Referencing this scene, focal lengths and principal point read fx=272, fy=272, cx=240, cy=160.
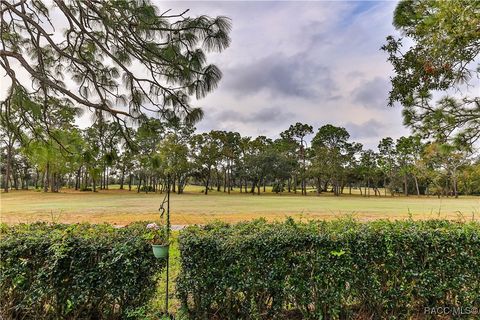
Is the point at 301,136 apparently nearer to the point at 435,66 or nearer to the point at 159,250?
the point at 435,66

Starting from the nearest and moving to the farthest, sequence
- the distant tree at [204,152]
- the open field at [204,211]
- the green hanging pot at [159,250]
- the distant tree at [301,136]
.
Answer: the green hanging pot at [159,250], the open field at [204,211], the distant tree at [204,152], the distant tree at [301,136]

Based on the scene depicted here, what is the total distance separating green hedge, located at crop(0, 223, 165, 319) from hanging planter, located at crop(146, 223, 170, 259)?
0.25ft

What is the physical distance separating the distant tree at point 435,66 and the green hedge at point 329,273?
2.90 meters

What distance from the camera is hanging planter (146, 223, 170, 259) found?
2.40 meters

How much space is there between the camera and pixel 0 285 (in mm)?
2494

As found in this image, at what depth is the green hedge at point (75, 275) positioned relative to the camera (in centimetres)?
242

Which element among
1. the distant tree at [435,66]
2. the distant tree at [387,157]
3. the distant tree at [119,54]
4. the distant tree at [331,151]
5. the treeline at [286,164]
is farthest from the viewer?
the distant tree at [387,157]

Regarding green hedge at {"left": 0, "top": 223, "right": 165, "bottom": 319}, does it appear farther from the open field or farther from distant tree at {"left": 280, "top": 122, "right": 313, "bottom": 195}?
distant tree at {"left": 280, "top": 122, "right": 313, "bottom": 195}

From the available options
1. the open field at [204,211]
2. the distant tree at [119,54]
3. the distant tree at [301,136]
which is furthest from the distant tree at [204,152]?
the distant tree at [119,54]

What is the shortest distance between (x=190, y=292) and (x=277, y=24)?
550 centimetres

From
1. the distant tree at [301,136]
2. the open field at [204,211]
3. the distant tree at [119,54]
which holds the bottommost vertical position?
the open field at [204,211]

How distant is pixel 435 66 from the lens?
14.9 ft

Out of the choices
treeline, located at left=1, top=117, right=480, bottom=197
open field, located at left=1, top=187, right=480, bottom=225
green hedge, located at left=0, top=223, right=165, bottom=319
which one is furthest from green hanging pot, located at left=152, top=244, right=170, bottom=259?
treeline, located at left=1, top=117, right=480, bottom=197

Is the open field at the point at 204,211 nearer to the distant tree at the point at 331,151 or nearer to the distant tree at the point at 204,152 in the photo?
the distant tree at the point at 204,152
